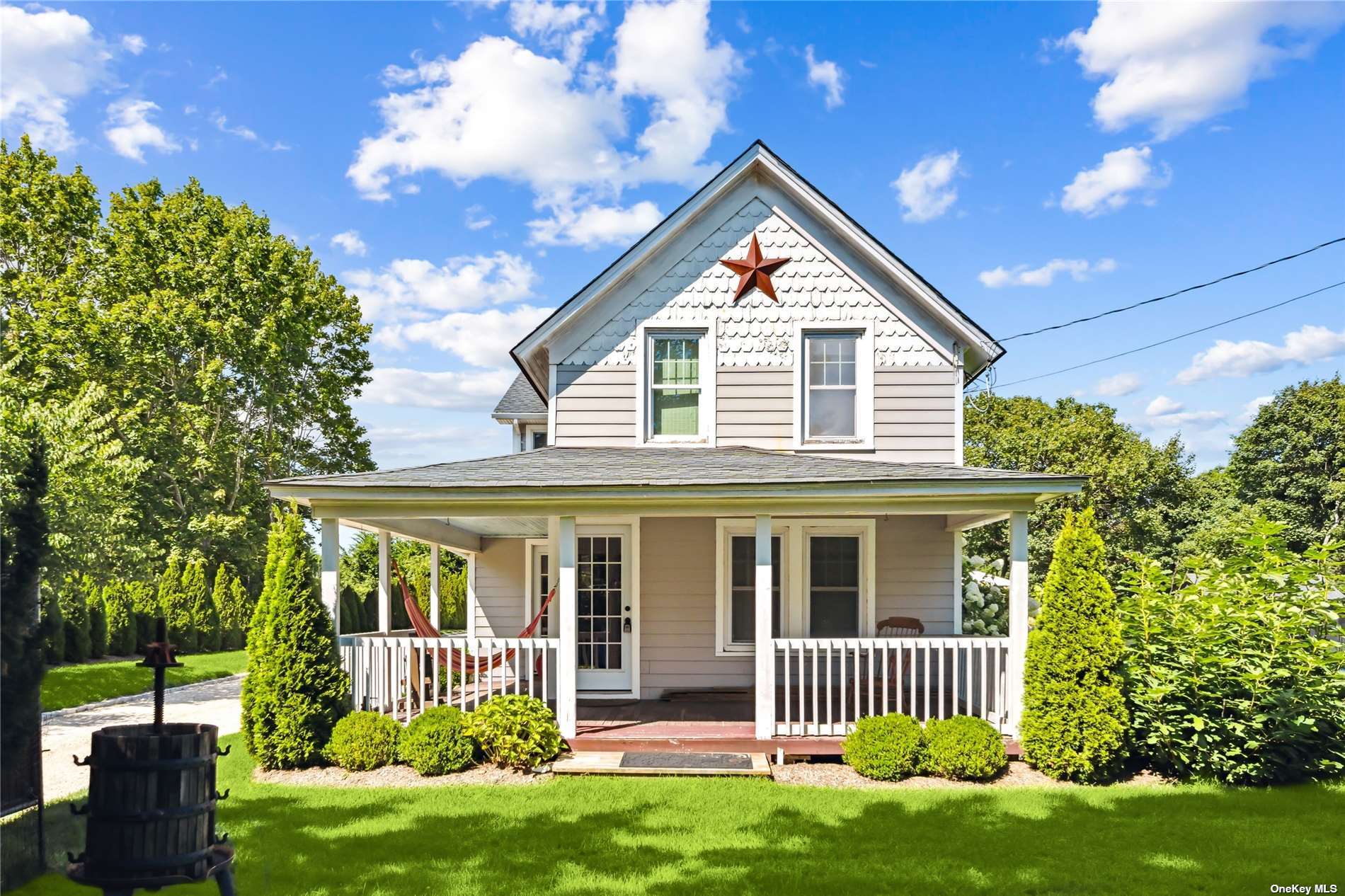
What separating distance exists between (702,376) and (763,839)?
657cm

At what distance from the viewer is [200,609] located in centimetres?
2173

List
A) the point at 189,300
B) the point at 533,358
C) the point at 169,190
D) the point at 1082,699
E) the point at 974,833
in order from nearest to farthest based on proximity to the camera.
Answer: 1. the point at 974,833
2. the point at 1082,699
3. the point at 533,358
4. the point at 189,300
5. the point at 169,190

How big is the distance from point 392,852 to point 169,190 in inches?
1094

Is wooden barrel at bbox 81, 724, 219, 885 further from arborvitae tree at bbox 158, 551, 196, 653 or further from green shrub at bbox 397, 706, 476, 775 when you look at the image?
arborvitae tree at bbox 158, 551, 196, 653

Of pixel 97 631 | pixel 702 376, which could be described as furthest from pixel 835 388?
pixel 97 631

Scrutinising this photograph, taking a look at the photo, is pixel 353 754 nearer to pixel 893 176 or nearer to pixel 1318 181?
pixel 893 176

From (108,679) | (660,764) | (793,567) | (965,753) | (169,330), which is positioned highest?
(169,330)

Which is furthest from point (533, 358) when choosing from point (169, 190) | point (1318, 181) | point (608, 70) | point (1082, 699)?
point (169, 190)

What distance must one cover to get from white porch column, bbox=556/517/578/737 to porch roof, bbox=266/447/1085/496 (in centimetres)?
88

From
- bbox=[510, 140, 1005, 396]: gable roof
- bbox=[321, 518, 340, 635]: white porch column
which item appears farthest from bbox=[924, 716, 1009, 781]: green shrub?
bbox=[321, 518, 340, 635]: white porch column

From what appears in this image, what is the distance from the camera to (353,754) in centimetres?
852

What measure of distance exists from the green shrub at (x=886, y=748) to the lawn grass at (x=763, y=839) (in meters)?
0.40

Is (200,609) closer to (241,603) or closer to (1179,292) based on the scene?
(241,603)

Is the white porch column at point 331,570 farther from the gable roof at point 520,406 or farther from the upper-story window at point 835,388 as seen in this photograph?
the gable roof at point 520,406
